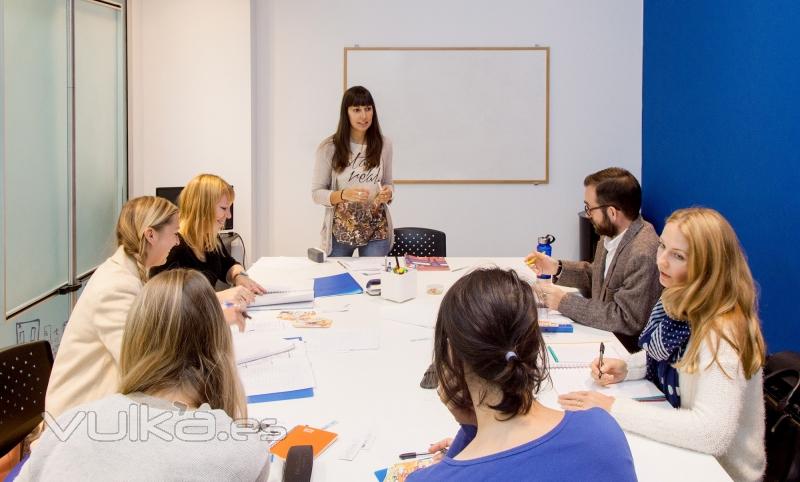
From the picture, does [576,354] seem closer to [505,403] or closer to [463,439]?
[463,439]

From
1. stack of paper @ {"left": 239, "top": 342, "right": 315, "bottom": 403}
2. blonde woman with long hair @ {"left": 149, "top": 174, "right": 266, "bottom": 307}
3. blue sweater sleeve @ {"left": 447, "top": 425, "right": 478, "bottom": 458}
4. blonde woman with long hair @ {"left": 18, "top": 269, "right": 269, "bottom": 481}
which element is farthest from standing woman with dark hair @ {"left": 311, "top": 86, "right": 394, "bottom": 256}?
blue sweater sleeve @ {"left": 447, "top": 425, "right": 478, "bottom": 458}

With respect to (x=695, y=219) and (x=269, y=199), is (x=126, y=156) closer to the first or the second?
(x=269, y=199)

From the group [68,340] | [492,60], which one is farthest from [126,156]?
[68,340]

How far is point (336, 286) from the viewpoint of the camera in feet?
9.78

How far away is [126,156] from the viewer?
4.85 m

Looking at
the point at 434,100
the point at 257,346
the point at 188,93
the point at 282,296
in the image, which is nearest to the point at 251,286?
the point at 282,296

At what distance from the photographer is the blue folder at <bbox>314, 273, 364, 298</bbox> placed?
9.41 feet

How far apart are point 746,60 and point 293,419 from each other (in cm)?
325

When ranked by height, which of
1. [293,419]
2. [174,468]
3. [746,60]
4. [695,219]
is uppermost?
[746,60]

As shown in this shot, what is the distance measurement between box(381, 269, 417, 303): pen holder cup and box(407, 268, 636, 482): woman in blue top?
159 centimetres

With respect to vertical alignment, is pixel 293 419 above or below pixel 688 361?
below

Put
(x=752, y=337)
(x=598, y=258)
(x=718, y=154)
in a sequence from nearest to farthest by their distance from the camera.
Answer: (x=752, y=337) → (x=598, y=258) → (x=718, y=154)

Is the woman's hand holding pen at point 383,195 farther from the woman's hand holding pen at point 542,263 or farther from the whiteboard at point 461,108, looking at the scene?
the whiteboard at point 461,108

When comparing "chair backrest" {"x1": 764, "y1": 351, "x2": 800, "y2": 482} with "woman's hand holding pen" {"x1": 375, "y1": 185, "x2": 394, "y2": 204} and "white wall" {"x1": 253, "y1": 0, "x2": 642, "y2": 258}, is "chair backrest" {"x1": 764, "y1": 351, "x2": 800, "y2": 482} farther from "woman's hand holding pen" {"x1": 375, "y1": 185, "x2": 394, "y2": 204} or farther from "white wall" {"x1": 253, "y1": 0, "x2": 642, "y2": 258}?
"white wall" {"x1": 253, "y1": 0, "x2": 642, "y2": 258}
